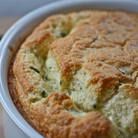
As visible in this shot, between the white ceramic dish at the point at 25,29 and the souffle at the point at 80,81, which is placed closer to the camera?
the souffle at the point at 80,81

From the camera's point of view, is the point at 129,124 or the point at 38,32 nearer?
the point at 129,124

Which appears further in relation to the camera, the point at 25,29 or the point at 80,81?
the point at 25,29

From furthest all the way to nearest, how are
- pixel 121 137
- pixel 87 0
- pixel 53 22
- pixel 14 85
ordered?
pixel 87 0 < pixel 53 22 < pixel 14 85 < pixel 121 137

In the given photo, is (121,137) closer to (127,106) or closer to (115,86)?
(127,106)

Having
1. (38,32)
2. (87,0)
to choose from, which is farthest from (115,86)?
(87,0)

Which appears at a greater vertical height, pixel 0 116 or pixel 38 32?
pixel 38 32

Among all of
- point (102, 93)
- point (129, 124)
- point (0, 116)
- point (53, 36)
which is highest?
point (53, 36)
